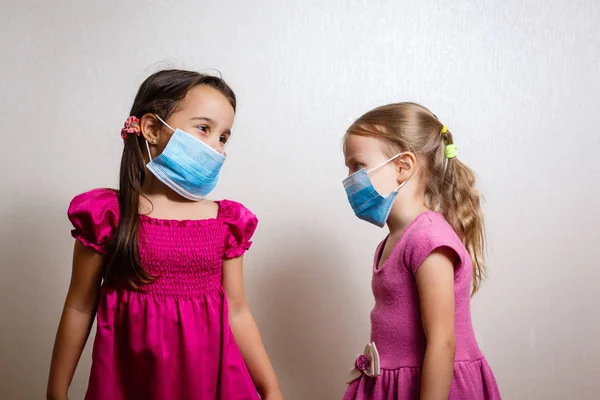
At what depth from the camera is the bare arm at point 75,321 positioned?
3.88 ft

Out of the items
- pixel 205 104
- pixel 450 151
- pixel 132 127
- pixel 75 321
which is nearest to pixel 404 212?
pixel 450 151

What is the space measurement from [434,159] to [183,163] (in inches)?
22.1

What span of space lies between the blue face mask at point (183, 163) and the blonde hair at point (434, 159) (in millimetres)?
357

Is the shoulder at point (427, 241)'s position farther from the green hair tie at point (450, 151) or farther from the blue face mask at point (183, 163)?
the blue face mask at point (183, 163)

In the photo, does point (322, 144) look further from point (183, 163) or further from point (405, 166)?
point (183, 163)

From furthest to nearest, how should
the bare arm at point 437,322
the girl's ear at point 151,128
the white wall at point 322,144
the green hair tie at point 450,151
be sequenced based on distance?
the white wall at point 322,144 < the green hair tie at point 450,151 < the girl's ear at point 151,128 < the bare arm at point 437,322

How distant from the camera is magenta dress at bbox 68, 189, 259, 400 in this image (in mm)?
1154

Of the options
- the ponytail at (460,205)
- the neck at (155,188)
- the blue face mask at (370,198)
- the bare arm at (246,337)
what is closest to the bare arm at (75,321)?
the neck at (155,188)

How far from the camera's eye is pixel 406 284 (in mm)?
1250

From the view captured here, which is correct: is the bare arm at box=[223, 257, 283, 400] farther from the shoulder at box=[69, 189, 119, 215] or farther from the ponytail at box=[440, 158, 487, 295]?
the ponytail at box=[440, 158, 487, 295]

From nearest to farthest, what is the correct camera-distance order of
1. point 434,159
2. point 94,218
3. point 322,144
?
point 94,218
point 434,159
point 322,144

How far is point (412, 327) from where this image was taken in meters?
1.25

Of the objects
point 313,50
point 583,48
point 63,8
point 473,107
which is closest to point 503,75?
point 473,107

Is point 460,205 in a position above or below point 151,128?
below
